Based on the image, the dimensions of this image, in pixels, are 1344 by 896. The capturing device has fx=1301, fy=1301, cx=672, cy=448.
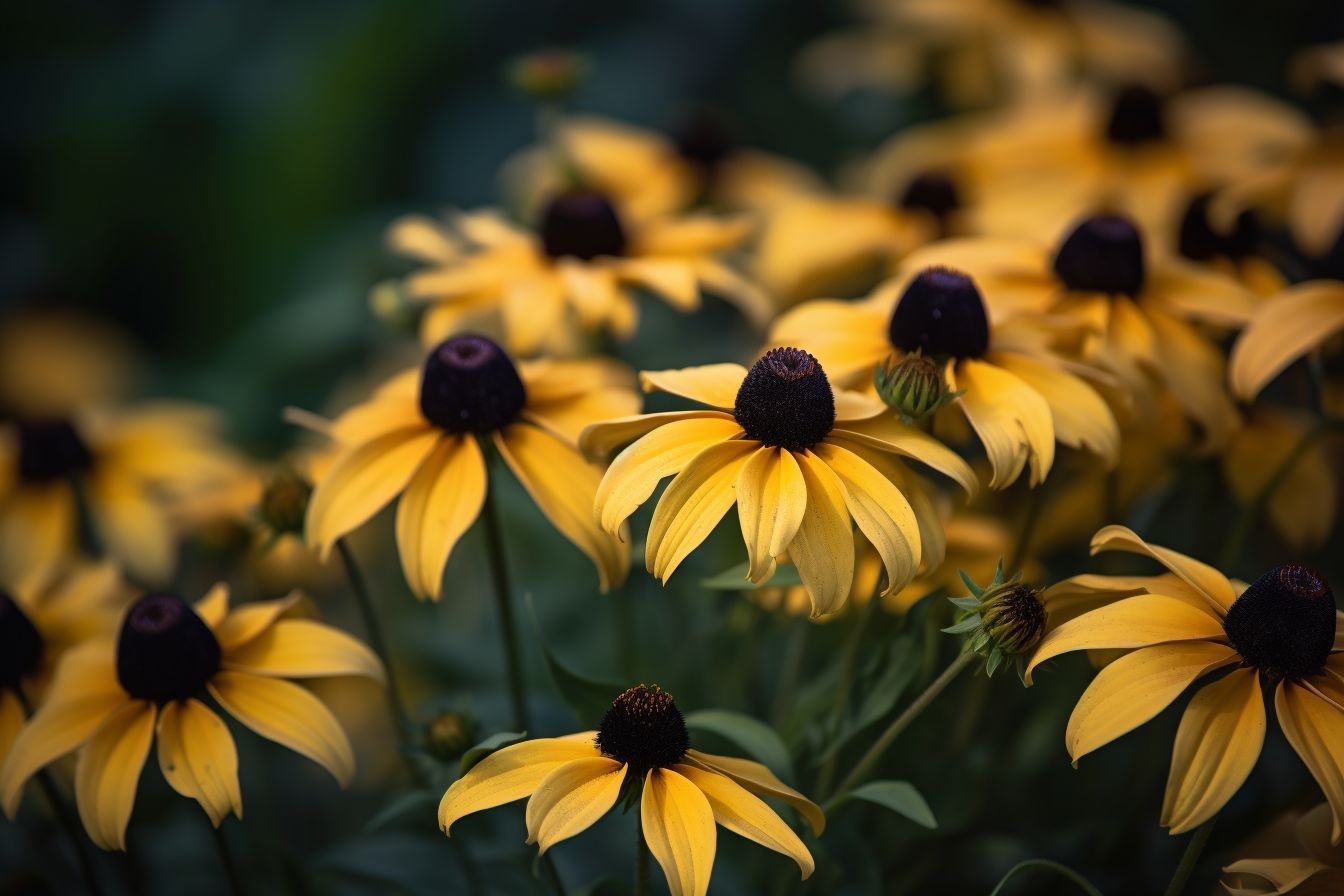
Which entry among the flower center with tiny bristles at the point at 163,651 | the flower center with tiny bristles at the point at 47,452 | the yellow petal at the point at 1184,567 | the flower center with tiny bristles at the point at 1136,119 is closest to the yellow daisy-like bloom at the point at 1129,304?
the yellow petal at the point at 1184,567

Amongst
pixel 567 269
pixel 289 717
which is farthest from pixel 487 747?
pixel 567 269

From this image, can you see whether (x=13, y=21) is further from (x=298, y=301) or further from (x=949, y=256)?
(x=949, y=256)

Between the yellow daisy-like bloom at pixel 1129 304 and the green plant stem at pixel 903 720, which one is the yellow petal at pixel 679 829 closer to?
the green plant stem at pixel 903 720

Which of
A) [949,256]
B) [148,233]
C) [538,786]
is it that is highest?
[949,256]

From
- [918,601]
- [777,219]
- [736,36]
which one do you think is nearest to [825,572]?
[918,601]

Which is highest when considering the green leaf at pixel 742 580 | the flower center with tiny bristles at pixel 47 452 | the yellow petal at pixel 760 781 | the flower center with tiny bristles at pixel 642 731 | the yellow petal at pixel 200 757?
the green leaf at pixel 742 580
